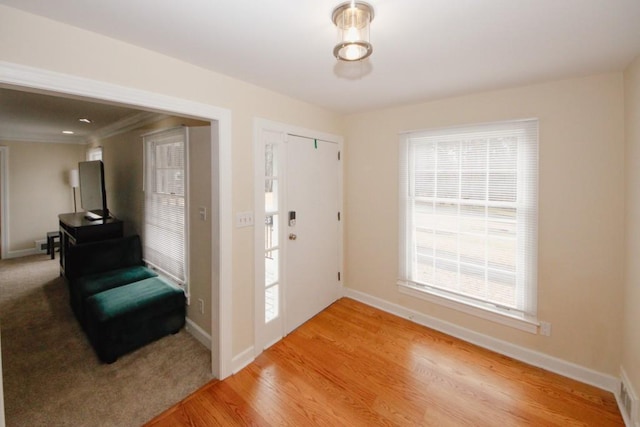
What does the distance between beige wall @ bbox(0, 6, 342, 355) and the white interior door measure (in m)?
0.30

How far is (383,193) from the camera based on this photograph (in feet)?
10.2

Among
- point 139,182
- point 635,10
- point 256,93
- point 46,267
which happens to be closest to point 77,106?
point 139,182

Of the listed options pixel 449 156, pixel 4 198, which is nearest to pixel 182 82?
pixel 449 156

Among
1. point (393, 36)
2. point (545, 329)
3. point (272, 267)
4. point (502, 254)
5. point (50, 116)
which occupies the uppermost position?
point (50, 116)

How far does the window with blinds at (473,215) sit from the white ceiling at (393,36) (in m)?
0.52

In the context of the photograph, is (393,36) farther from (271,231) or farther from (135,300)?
(135,300)

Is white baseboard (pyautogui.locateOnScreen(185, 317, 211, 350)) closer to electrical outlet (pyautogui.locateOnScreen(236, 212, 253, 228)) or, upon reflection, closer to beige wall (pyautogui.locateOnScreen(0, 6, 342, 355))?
beige wall (pyautogui.locateOnScreen(0, 6, 342, 355))

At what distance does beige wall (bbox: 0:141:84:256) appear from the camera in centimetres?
516

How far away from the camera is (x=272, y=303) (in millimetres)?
2633

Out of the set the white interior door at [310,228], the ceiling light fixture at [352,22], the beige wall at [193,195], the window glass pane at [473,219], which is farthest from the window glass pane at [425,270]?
the ceiling light fixture at [352,22]

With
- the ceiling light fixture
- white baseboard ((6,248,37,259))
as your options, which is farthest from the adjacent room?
white baseboard ((6,248,37,259))

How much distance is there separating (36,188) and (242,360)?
6064 mm

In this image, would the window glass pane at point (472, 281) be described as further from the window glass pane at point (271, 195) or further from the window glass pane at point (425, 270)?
the window glass pane at point (271, 195)

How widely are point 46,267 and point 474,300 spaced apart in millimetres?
6535
